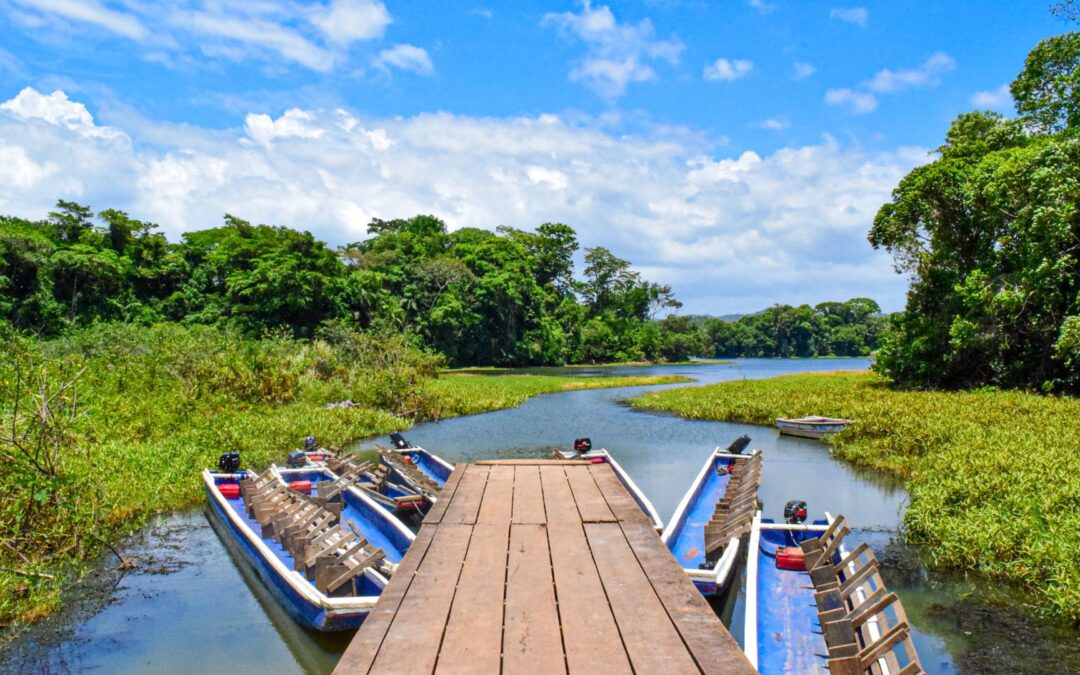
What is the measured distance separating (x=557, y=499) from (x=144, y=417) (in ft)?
47.5

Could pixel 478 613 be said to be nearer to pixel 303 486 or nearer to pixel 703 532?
pixel 703 532

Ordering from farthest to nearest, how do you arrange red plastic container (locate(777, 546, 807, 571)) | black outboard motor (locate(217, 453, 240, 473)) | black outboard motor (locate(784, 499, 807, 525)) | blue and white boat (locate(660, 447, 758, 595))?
black outboard motor (locate(217, 453, 240, 473))
black outboard motor (locate(784, 499, 807, 525))
red plastic container (locate(777, 546, 807, 571))
blue and white boat (locate(660, 447, 758, 595))

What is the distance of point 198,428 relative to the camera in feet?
56.2

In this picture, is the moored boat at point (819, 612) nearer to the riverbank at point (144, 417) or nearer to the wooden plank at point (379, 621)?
the wooden plank at point (379, 621)

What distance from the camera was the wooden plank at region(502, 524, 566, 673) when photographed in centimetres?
294

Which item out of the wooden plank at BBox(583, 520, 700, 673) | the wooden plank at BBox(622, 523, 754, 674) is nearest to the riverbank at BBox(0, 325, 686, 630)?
the wooden plank at BBox(583, 520, 700, 673)

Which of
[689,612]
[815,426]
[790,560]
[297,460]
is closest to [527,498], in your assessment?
[689,612]

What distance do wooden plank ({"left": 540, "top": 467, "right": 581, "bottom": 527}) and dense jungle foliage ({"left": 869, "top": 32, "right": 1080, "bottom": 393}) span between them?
19651mm

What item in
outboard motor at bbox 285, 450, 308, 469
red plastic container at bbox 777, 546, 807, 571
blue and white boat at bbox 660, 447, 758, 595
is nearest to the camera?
blue and white boat at bbox 660, 447, 758, 595

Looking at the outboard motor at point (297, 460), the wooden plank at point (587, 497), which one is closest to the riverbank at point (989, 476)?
the wooden plank at point (587, 497)

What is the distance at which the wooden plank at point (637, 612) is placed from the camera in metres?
2.93

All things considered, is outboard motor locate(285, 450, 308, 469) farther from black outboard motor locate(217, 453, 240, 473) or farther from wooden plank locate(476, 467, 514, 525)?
wooden plank locate(476, 467, 514, 525)

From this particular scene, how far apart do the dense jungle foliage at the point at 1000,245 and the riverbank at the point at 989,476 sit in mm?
4164

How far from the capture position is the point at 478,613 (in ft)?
11.2
